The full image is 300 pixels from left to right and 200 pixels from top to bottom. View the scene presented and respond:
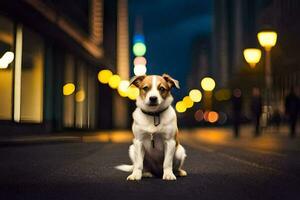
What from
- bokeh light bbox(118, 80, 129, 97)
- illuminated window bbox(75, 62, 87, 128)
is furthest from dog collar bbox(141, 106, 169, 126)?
bokeh light bbox(118, 80, 129, 97)

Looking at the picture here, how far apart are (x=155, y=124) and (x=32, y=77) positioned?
20.5 meters

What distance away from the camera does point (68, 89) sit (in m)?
34.9

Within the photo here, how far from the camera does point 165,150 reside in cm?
672

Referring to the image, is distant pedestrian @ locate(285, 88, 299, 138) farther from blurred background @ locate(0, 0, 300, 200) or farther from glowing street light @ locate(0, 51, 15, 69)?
glowing street light @ locate(0, 51, 15, 69)

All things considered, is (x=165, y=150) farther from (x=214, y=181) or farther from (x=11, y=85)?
(x=11, y=85)

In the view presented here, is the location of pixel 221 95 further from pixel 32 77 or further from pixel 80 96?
pixel 32 77

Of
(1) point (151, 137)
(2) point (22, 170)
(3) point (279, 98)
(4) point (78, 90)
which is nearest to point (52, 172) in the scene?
(2) point (22, 170)

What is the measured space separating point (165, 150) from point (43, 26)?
21.8m

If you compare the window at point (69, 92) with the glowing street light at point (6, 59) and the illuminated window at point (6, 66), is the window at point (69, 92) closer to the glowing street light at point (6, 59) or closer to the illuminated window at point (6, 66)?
the illuminated window at point (6, 66)

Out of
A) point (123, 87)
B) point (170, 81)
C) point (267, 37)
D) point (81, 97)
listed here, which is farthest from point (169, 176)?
point (123, 87)

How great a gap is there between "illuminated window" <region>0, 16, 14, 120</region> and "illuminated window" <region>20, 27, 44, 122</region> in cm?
151

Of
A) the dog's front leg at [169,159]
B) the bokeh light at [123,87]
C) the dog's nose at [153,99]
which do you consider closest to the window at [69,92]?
the bokeh light at [123,87]

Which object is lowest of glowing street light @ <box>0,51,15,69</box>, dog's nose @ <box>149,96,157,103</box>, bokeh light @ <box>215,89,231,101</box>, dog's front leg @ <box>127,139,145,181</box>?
dog's front leg @ <box>127,139,145,181</box>

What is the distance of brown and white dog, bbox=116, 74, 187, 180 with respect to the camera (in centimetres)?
662
